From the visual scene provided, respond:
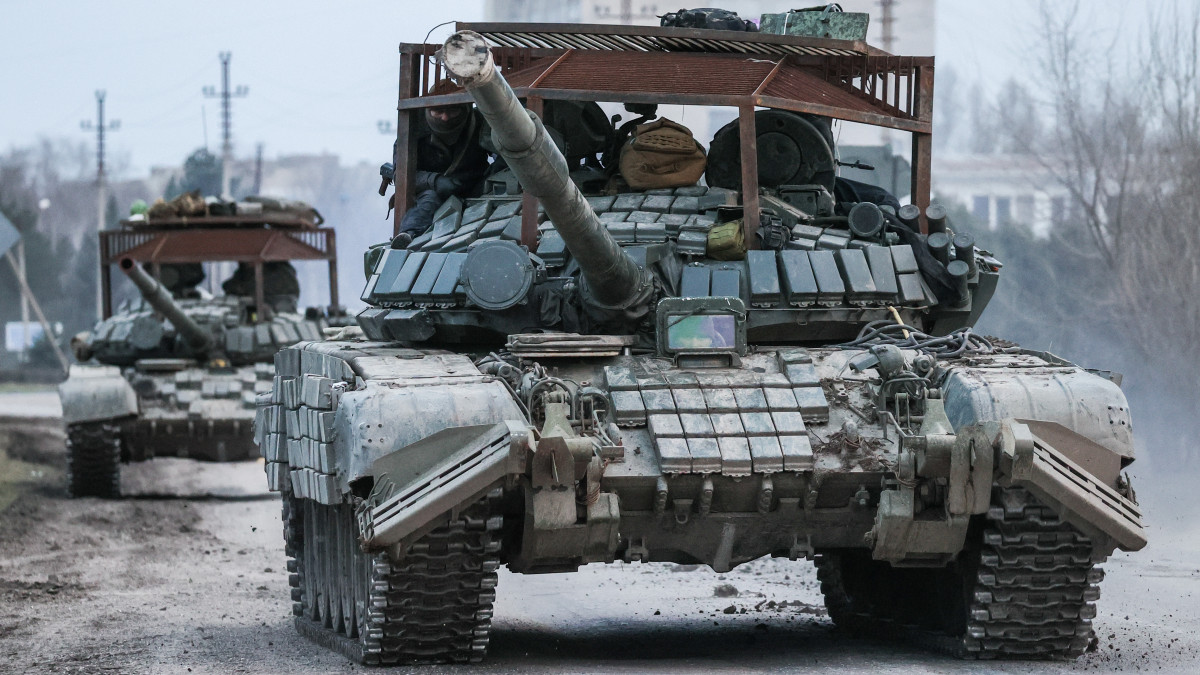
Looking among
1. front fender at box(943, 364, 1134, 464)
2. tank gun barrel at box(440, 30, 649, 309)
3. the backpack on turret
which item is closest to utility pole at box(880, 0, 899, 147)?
the backpack on turret

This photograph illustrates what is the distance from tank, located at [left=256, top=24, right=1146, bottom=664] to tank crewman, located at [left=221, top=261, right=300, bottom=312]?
14.4m

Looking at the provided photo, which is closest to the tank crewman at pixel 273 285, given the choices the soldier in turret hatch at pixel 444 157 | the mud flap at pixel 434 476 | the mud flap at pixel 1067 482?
the soldier in turret hatch at pixel 444 157

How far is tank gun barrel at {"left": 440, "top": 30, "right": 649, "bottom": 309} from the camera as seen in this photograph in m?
9.13

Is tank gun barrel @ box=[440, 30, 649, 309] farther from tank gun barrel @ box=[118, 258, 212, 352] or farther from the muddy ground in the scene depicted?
tank gun barrel @ box=[118, 258, 212, 352]

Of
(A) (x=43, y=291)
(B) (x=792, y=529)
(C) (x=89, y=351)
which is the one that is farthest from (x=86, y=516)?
(A) (x=43, y=291)

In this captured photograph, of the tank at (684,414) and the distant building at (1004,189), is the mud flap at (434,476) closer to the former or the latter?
the tank at (684,414)

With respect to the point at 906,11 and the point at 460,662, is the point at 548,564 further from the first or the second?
the point at 906,11

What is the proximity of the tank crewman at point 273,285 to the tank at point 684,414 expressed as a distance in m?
14.4

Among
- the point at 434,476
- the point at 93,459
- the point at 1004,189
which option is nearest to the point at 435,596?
the point at 434,476

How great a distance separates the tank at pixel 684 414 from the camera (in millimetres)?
10148

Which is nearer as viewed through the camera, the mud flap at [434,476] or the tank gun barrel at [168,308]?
the mud flap at [434,476]

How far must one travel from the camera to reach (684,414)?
10.6 metres

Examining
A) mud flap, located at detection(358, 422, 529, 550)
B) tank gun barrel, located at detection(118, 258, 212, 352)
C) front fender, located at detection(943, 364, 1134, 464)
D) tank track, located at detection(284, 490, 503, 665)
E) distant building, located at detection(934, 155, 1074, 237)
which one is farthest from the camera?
distant building, located at detection(934, 155, 1074, 237)

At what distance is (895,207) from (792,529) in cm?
342
